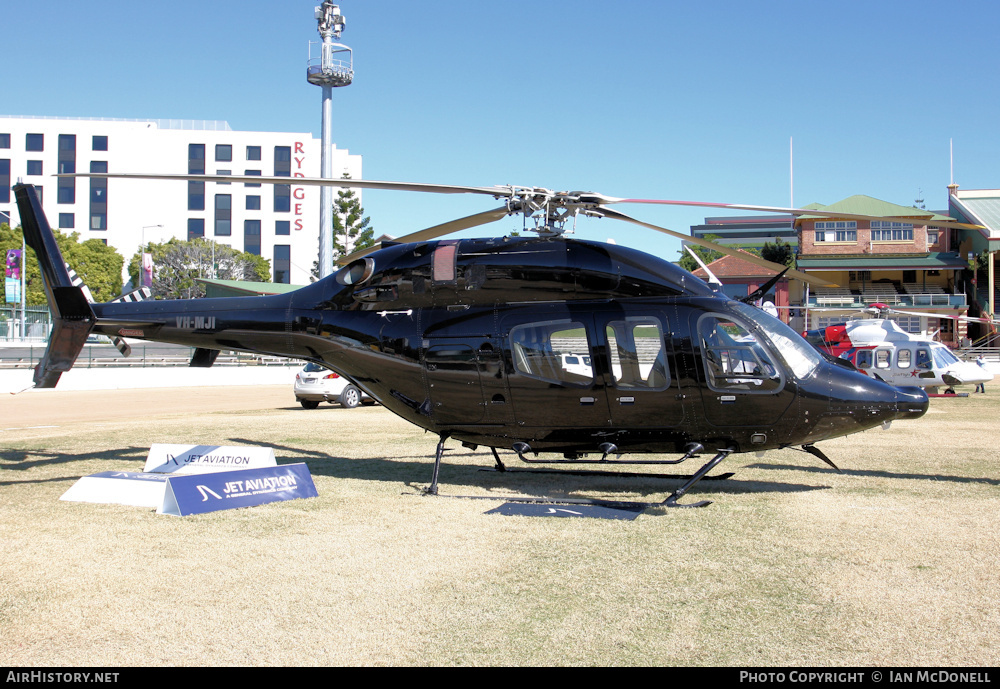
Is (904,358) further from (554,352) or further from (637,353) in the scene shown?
(554,352)

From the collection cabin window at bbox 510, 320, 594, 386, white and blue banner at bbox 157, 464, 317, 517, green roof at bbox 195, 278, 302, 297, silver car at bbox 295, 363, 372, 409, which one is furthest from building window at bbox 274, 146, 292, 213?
cabin window at bbox 510, 320, 594, 386

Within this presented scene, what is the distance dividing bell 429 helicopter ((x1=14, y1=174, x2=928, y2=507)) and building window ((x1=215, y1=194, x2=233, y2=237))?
85.1 m

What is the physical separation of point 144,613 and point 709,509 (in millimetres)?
5621

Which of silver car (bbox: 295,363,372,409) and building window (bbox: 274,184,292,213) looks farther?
building window (bbox: 274,184,292,213)

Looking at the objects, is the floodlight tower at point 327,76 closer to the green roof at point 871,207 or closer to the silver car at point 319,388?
the silver car at point 319,388

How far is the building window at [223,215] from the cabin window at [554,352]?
87342mm

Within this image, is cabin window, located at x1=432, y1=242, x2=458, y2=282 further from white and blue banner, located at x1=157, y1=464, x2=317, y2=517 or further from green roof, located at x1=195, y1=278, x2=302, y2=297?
green roof, located at x1=195, y1=278, x2=302, y2=297

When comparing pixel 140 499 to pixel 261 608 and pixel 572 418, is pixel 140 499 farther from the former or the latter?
pixel 572 418

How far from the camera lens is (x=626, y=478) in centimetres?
1048

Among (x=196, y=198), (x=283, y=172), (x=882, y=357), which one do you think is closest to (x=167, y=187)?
(x=196, y=198)

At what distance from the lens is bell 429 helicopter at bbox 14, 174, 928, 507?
873cm

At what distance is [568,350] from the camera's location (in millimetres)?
9234

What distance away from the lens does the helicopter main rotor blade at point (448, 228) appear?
31.1 ft

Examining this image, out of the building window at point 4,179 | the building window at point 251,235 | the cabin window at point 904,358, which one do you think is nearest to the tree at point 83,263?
the building window at point 4,179
